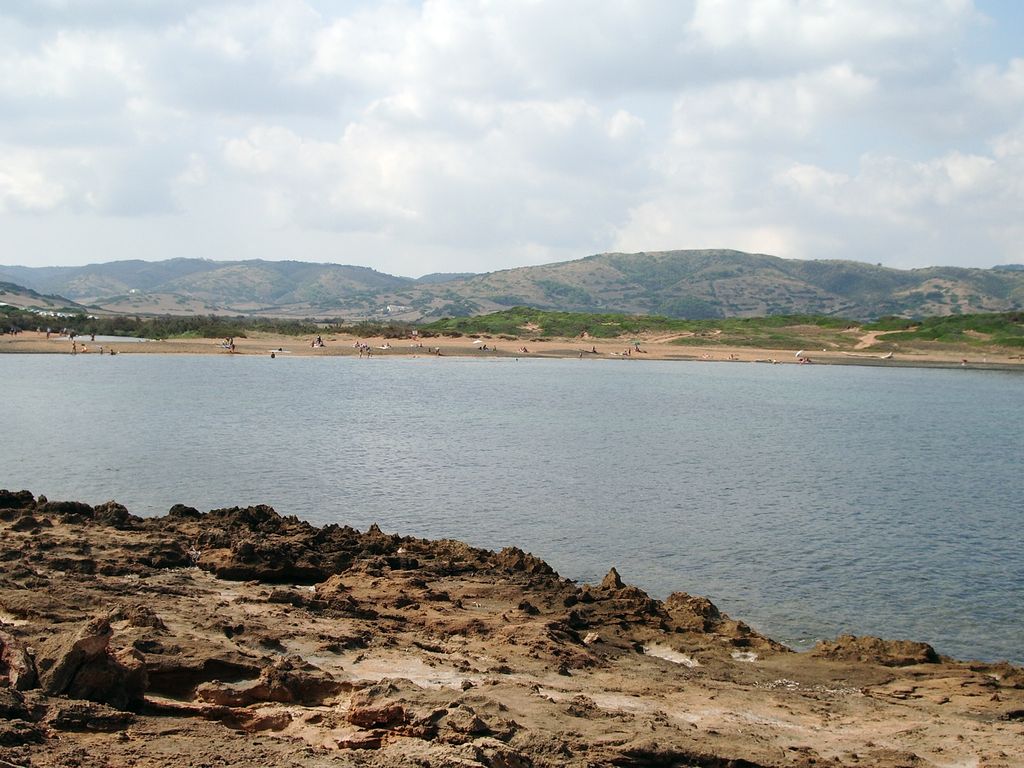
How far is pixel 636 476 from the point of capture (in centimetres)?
2728

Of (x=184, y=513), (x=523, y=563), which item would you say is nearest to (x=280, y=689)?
(x=523, y=563)

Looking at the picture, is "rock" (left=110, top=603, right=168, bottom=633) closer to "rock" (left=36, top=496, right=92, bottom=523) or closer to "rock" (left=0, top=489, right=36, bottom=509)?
"rock" (left=36, top=496, right=92, bottom=523)

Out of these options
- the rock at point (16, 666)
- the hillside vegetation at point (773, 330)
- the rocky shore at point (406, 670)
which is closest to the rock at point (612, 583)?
the rocky shore at point (406, 670)

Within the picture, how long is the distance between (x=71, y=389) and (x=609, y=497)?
112 ft

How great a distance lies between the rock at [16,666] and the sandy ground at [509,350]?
72.1 m

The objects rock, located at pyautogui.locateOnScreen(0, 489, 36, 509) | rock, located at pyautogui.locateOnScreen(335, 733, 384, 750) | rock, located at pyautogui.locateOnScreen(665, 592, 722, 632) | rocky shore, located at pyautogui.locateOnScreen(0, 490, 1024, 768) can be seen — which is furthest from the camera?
rock, located at pyautogui.locateOnScreen(0, 489, 36, 509)

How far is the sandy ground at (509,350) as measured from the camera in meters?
79.2

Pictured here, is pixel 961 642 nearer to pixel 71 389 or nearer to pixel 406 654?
pixel 406 654

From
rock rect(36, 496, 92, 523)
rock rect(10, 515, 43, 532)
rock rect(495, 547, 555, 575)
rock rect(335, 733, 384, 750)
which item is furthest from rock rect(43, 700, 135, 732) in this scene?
rock rect(36, 496, 92, 523)

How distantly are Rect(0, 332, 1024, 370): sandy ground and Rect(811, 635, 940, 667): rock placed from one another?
7029 cm

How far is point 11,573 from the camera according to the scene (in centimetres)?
1191

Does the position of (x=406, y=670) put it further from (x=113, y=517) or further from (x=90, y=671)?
(x=113, y=517)

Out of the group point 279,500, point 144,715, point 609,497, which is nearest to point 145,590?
point 144,715

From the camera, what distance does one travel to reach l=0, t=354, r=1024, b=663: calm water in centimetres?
1650
